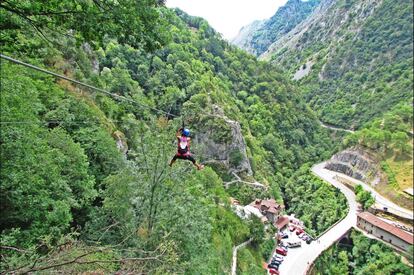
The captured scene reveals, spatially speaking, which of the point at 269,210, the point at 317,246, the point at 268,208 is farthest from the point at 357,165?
the point at 269,210

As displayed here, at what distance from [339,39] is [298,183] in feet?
335

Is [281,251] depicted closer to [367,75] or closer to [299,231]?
[299,231]

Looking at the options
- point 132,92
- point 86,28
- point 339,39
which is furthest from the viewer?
point 339,39

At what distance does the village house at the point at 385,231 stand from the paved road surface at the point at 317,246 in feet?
6.11

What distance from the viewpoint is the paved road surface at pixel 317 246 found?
35.3 m

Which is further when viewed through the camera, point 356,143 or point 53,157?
point 356,143

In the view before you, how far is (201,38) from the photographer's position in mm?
95312

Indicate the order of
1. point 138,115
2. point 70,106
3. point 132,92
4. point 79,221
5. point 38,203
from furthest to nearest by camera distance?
point 132,92 < point 138,115 < point 70,106 < point 79,221 < point 38,203

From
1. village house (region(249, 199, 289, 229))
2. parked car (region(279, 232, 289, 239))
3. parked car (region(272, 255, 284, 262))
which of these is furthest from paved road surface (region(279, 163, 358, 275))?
village house (region(249, 199, 289, 229))

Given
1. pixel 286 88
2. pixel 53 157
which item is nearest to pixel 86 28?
pixel 53 157

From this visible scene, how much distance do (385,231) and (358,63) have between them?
321 feet

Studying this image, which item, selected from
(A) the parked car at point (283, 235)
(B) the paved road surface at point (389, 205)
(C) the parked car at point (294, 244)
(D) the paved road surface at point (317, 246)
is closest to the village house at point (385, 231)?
(D) the paved road surface at point (317, 246)

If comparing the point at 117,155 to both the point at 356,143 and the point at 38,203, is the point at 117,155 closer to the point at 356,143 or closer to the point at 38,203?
the point at 38,203

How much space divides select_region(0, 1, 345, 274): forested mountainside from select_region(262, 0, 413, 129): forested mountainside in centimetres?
7334
